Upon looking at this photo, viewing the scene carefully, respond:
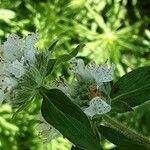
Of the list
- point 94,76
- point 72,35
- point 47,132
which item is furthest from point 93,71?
point 72,35

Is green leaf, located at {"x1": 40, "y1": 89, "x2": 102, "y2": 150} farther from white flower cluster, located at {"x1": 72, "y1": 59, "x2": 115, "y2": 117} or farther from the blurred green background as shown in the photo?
the blurred green background

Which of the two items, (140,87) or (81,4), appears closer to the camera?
(140,87)

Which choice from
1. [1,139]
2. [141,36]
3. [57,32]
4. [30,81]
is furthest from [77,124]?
[141,36]

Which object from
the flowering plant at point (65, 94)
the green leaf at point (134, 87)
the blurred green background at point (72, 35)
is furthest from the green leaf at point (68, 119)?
the blurred green background at point (72, 35)

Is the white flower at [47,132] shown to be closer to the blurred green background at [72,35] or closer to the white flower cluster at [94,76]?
the white flower cluster at [94,76]

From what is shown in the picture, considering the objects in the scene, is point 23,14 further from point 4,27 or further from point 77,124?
point 77,124

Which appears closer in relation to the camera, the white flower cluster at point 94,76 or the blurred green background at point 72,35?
the white flower cluster at point 94,76

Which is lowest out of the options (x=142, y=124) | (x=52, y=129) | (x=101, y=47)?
(x=142, y=124)

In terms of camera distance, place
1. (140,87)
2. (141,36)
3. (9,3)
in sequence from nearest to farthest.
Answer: (140,87) < (9,3) < (141,36)

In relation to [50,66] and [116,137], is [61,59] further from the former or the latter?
[116,137]

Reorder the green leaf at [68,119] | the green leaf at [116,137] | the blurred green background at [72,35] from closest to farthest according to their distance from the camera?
the green leaf at [68,119]
the green leaf at [116,137]
the blurred green background at [72,35]
